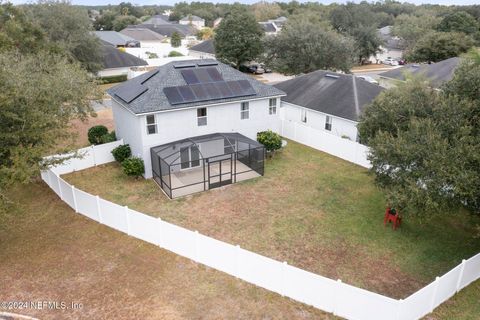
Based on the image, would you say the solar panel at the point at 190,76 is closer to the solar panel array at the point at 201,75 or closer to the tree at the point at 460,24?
the solar panel array at the point at 201,75

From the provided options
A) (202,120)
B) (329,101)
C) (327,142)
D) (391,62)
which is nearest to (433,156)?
(327,142)

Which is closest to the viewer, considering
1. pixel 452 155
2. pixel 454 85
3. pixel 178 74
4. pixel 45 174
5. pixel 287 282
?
pixel 452 155

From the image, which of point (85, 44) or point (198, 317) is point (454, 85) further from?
point (85, 44)

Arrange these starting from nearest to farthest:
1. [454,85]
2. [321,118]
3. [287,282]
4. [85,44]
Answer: [287,282], [454,85], [321,118], [85,44]

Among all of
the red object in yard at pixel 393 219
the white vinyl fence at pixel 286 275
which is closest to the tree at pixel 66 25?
the white vinyl fence at pixel 286 275

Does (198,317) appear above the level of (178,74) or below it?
below

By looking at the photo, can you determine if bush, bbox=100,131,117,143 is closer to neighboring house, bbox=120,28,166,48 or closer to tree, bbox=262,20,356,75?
tree, bbox=262,20,356,75

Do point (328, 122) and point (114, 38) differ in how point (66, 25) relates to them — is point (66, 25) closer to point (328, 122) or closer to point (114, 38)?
point (328, 122)

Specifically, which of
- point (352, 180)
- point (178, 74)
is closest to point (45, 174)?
point (178, 74)
